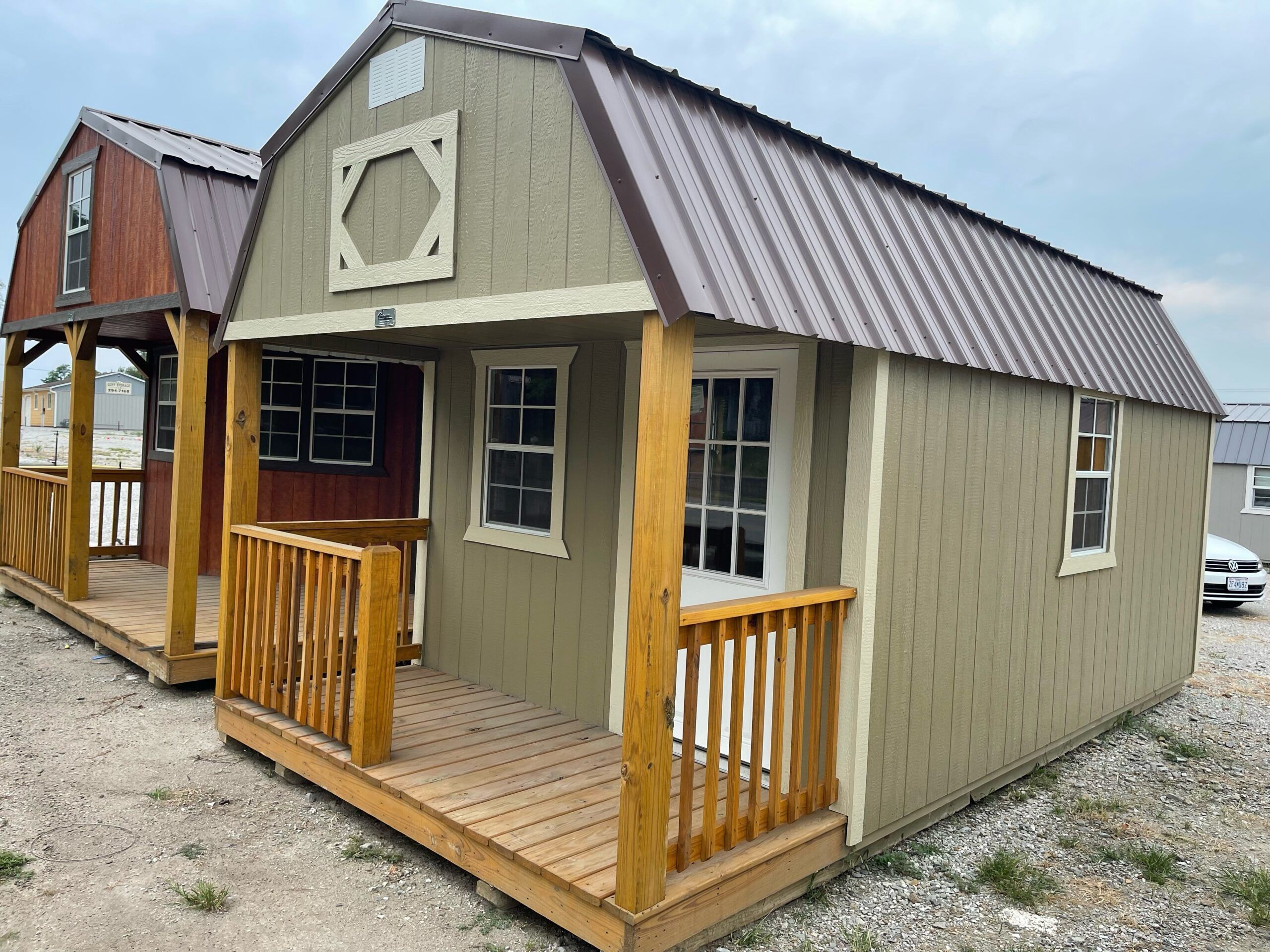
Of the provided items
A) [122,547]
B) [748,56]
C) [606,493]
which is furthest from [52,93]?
[606,493]

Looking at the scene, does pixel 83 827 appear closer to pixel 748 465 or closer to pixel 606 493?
pixel 606 493

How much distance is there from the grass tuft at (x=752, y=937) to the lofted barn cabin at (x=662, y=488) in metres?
0.08

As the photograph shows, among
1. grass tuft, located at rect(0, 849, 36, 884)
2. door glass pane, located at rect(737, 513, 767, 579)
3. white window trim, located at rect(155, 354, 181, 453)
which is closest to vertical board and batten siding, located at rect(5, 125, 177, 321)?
white window trim, located at rect(155, 354, 181, 453)

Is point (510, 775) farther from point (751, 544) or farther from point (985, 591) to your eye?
point (985, 591)

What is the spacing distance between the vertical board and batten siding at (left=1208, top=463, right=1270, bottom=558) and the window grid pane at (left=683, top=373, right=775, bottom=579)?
16.7 m

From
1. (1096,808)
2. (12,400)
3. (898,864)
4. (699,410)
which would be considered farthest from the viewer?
(12,400)

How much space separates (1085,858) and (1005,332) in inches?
99.5

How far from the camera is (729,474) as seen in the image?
454cm

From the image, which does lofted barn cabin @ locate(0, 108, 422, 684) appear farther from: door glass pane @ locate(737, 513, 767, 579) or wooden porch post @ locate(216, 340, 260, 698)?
door glass pane @ locate(737, 513, 767, 579)

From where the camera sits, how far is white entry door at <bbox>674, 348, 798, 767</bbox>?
14.0 ft

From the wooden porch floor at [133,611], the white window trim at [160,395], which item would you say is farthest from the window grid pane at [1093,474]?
the white window trim at [160,395]

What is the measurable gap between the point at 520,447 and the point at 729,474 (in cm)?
150

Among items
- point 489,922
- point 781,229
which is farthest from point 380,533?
point 781,229

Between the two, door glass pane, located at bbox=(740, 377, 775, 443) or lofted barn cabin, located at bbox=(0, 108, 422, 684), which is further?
lofted barn cabin, located at bbox=(0, 108, 422, 684)
